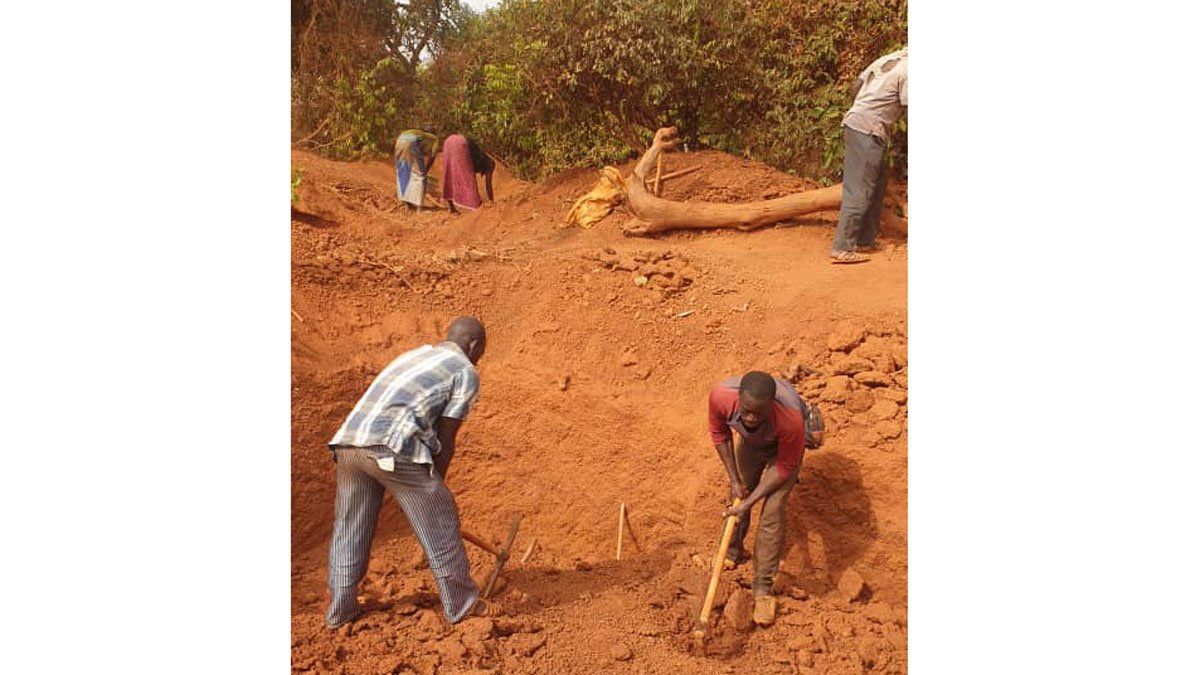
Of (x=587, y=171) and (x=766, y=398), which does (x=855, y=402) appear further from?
(x=587, y=171)

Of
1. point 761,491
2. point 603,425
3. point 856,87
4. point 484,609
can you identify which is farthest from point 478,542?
point 856,87

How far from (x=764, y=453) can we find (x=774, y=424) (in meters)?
0.40

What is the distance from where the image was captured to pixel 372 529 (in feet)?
11.4

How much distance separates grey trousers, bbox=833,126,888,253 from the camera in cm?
540

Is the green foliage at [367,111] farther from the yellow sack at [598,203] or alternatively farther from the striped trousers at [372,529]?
the striped trousers at [372,529]

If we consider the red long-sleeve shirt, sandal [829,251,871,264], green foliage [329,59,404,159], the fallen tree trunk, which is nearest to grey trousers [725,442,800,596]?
the red long-sleeve shirt

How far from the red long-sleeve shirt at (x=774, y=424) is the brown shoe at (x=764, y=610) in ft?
1.79

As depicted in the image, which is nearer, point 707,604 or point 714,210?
point 707,604

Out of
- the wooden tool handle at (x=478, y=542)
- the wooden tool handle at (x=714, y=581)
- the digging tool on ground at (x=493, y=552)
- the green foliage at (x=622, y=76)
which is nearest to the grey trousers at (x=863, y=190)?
the green foliage at (x=622, y=76)

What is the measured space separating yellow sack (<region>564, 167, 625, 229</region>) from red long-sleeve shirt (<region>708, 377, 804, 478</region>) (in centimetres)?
308

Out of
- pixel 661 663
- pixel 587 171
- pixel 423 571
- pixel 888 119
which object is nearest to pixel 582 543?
pixel 423 571

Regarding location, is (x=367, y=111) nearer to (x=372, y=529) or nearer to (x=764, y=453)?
(x=372, y=529)

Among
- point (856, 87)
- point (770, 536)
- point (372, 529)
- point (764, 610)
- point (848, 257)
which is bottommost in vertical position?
point (764, 610)

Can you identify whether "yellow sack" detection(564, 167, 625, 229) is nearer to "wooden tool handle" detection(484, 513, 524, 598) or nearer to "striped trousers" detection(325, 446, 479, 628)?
"wooden tool handle" detection(484, 513, 524, 598)
